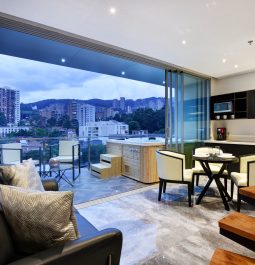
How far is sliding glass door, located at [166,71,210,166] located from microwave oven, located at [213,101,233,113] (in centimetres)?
23

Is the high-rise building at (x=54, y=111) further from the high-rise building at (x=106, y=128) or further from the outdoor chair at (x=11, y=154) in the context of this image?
the outdoor chair at (x=11, y=154)

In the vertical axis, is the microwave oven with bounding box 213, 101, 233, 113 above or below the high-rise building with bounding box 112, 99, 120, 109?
below

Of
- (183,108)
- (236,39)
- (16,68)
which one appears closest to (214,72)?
(183,108)

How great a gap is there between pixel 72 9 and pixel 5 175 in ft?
6.73

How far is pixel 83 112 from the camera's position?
18.6 ft

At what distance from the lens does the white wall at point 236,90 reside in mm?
5246

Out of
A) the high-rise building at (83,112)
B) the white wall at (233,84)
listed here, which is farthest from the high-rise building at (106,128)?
the white wall at (233,84)

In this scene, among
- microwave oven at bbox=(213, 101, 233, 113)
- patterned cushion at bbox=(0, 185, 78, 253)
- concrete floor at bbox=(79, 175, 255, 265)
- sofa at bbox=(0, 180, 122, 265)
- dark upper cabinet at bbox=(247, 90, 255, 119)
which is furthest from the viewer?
microwave oven at bbox=(213, 101, 233, 113)

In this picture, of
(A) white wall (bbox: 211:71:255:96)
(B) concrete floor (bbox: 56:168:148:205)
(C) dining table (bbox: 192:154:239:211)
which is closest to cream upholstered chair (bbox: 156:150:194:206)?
(C) dining table (bbox: 192:154:239:211)

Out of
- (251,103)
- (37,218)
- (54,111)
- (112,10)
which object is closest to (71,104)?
(54,111)

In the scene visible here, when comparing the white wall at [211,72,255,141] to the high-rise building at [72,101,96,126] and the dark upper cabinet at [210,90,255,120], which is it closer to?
the dark upper cabinet at [210,90,255,120]

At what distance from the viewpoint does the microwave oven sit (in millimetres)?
5382

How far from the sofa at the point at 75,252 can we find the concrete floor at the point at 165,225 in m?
0.87

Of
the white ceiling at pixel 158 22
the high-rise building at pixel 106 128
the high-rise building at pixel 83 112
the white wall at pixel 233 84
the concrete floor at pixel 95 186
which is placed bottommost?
the concrete floor at pixel 95 186
